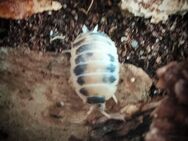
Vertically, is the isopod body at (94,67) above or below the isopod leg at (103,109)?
above

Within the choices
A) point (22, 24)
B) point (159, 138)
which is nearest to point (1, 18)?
point (22, 24)

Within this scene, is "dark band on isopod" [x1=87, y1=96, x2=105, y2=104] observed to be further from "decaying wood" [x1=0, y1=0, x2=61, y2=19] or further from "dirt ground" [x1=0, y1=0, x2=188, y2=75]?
"decaying wood" [x1=0, y1=0, x2=61, y2=19]

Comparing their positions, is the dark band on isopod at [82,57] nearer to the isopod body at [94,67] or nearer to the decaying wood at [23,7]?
the isopod body at [94,67]

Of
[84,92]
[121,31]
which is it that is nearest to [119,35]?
[121,31]

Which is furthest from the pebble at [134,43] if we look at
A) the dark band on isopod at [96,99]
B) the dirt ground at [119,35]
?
the dark band on isopod at [96,99]

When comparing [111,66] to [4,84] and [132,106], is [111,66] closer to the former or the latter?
[132,106]

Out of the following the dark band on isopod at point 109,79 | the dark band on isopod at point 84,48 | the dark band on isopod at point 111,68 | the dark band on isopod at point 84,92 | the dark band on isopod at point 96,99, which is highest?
the dark band on isopod at point 84,48
